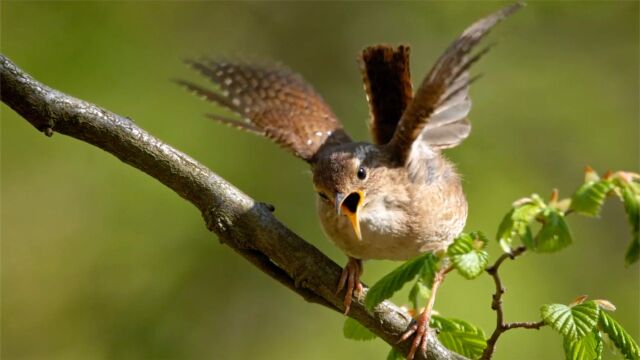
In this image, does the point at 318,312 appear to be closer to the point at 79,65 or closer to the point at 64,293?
the point at 64,293

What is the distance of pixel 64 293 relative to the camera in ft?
19.7

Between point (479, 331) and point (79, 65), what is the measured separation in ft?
13.7

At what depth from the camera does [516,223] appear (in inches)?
105

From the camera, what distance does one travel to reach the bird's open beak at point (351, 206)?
10.6 ft

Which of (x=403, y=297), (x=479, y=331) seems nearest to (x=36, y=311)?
(x=403, y=297)

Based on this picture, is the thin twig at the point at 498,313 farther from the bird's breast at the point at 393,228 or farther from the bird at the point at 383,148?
the bird's breast at the point at 393,228

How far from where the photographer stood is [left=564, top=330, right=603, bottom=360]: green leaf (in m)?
2.55

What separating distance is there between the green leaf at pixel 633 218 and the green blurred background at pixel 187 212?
2747 millimetres

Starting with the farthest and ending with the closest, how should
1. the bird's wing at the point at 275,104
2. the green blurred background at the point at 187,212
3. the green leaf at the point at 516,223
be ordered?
the green blurred background at the point at 187,212 < the bird's wing at the point at 275,104 < the green leaf at the point at 516,223

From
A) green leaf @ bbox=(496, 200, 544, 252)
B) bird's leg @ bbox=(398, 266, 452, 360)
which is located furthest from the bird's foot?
green leaf @ bbox=(496, 200, 544, 252)

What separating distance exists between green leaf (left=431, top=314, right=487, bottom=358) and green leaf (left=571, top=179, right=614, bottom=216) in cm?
52

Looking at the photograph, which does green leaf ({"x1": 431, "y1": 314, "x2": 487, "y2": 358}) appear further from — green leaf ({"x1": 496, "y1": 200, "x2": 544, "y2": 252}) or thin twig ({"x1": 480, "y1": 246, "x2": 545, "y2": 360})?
green leaf ({"x1": 496, "y1": 200, "x2": 544, "y2": 252})

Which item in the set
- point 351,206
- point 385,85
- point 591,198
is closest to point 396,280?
point 591,198

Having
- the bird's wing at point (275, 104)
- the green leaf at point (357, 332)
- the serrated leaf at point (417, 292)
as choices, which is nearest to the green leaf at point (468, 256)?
the serrated leaf at point (417, 292)
